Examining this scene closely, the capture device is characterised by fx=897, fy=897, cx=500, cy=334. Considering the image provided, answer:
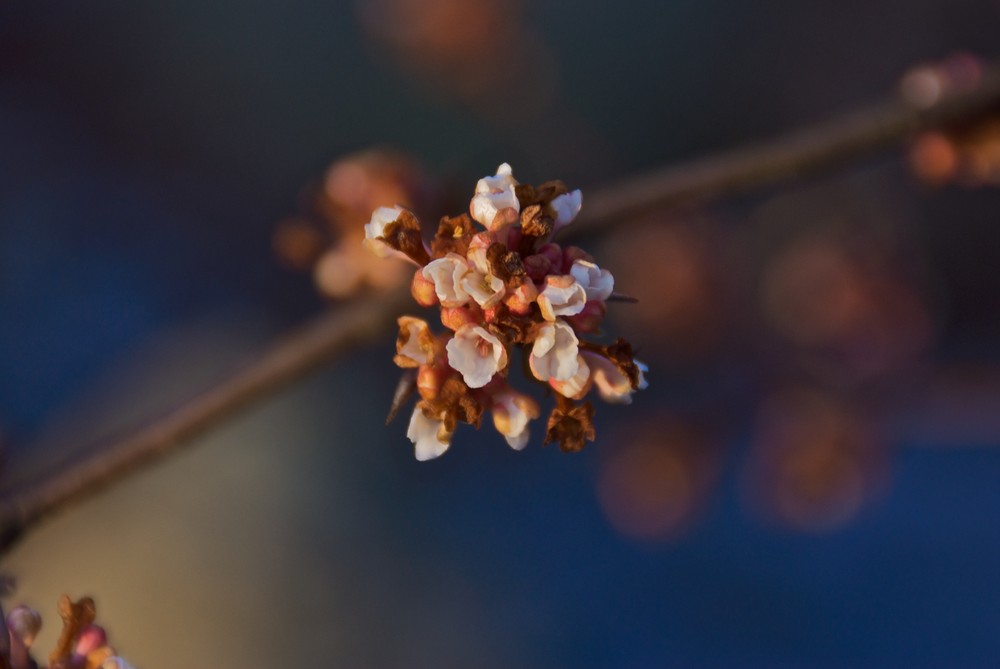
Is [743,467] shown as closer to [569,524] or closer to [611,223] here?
[569,524]

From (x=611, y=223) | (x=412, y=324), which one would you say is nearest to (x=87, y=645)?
(x=412, y=324)

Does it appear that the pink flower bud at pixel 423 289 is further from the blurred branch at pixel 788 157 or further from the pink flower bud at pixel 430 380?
the blurred branch at pixel 788 157

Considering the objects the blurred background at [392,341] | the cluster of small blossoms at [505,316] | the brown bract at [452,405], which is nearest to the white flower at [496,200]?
the cluster of small blossoms at [505,316]

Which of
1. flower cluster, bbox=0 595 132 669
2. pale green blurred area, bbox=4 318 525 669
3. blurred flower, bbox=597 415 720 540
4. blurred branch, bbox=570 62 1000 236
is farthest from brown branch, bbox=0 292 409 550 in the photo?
pale green blurred area, bbox=4 318 525 669

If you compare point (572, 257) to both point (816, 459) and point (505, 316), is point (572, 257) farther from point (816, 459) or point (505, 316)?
point (816, 459)

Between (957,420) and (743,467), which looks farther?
(743,467)
